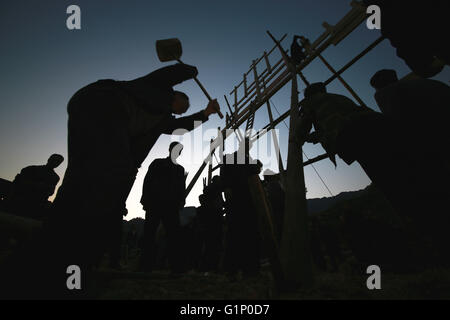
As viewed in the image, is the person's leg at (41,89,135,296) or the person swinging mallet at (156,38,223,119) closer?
the person's leg at (41,89,135,296)

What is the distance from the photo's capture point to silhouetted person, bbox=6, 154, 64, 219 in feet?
8.57

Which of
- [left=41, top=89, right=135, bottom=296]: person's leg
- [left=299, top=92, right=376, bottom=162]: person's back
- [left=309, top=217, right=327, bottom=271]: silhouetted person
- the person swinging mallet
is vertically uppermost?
the person swinging mallet

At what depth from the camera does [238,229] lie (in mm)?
2473

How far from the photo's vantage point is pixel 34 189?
115 inches

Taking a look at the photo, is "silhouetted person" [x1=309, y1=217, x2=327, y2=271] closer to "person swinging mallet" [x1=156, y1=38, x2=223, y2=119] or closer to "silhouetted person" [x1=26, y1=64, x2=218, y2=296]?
"person swinging mallet" [x1=156, y1=38, x2=223, y2=119]

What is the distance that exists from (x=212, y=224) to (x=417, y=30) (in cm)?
344

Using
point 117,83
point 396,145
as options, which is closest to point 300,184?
point 396,145

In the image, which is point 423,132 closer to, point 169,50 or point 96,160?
point 96,160

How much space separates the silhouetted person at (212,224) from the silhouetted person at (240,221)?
0.81m

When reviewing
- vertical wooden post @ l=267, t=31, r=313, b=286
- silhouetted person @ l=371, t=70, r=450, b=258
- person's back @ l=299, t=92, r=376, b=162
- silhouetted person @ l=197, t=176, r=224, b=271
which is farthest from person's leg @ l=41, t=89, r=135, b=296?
silhouetted person @ l=197, t=176, r=224, b=271

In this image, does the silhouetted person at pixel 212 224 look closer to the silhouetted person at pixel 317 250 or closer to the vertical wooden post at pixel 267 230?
the silhouetted person at pixel 317 250

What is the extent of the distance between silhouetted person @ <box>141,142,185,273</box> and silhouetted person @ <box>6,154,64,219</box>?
1.29 m
